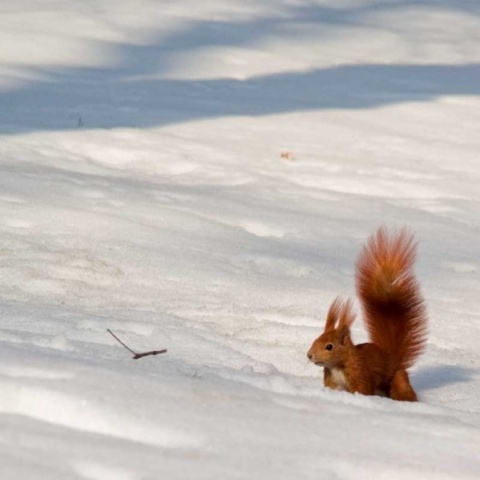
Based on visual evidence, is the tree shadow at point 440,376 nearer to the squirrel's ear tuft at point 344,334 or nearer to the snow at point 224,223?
the snow at point 224,223

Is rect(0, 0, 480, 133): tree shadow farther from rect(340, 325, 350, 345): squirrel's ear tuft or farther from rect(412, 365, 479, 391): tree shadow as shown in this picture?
rect(340, 325, 350, 345): squirrel's ear tuft

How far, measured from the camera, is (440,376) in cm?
352

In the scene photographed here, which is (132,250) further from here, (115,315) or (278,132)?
(278,132)

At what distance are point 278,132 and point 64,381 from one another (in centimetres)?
561

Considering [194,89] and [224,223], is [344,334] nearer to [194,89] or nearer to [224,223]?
[224,223]

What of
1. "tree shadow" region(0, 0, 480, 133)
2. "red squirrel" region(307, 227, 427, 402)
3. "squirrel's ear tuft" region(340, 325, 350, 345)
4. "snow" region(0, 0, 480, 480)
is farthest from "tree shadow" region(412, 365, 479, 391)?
"tree shadow" region(0, 0, 480, 133)

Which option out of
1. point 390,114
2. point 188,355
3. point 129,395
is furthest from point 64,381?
point 390,114

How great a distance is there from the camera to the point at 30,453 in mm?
1882

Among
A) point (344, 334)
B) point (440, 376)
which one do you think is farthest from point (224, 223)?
point (344, 334)

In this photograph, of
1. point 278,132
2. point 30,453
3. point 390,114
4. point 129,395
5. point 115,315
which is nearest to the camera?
point 30,453

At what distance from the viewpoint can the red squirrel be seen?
3.20m

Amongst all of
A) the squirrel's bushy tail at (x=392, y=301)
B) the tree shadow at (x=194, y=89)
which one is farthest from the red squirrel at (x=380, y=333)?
the tree shadow at (x=194, y=89)

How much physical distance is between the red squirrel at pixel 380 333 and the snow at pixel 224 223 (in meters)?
0.15

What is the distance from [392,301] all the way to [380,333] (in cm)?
9
